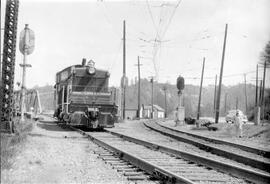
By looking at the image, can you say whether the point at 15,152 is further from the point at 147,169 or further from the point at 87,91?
the point at 87,91

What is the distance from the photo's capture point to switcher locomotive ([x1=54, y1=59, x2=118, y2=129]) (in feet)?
55.2

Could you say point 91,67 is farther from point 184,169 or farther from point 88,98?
point 184,169

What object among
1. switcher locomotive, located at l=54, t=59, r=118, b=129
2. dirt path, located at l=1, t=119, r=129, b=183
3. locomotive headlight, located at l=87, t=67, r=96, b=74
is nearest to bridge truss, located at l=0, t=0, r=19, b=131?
dirt path, located at l=1, t=119, r=129, b=183

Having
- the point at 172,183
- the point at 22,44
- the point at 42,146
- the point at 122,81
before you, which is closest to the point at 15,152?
the point at 42,146

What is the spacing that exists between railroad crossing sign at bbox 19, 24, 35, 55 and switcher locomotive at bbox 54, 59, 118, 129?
601 cm

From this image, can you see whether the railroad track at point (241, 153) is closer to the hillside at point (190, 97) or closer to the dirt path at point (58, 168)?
the dirt path at point (58, 168)

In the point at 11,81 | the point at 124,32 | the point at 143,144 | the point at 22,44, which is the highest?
the point at 124,32

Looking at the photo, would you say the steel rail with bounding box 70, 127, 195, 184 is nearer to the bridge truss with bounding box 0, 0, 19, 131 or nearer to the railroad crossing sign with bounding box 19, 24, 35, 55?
the bridge truss with bounding box 0, 0, 19, 131

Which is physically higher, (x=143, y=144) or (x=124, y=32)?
(x=124, y=32)

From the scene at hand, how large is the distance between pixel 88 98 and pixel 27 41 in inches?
284

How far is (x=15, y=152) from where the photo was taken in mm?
7543

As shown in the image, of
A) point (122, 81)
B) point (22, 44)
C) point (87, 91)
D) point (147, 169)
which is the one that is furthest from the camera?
point (122, 81)

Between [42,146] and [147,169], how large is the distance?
4.44 metres

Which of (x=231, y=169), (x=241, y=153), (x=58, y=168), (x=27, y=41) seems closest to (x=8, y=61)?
(x=27, y=41)
